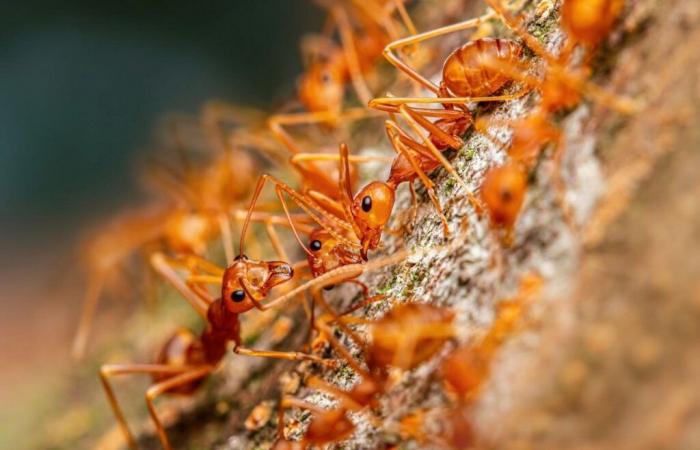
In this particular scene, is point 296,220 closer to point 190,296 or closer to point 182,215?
point 190,296

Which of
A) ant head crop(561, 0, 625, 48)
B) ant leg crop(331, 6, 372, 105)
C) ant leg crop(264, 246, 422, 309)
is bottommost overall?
ant head crop(561, 0, 625, 48)

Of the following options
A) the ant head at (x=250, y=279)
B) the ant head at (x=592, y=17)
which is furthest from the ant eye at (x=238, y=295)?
the ant head at (x=592, y=17)

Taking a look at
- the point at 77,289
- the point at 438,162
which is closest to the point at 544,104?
the point at 438,162

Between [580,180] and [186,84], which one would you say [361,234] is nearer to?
[580,180]

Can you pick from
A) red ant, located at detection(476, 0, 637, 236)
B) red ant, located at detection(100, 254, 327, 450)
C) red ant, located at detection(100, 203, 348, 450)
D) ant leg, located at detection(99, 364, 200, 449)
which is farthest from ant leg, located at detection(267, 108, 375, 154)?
red ant, located at detection(476, 0, 637, 236)

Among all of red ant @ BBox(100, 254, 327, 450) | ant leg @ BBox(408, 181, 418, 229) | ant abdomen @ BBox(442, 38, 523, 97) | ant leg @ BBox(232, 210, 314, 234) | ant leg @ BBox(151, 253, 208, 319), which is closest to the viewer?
ant abdomen @ BBox(442, 38, 523, 97)

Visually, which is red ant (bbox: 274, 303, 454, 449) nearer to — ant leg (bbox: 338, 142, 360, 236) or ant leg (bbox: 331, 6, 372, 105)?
ant leg (bbox: 338, 142, 360, 236)

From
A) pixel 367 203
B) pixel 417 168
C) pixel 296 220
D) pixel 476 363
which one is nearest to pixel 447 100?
pixel 417 168
